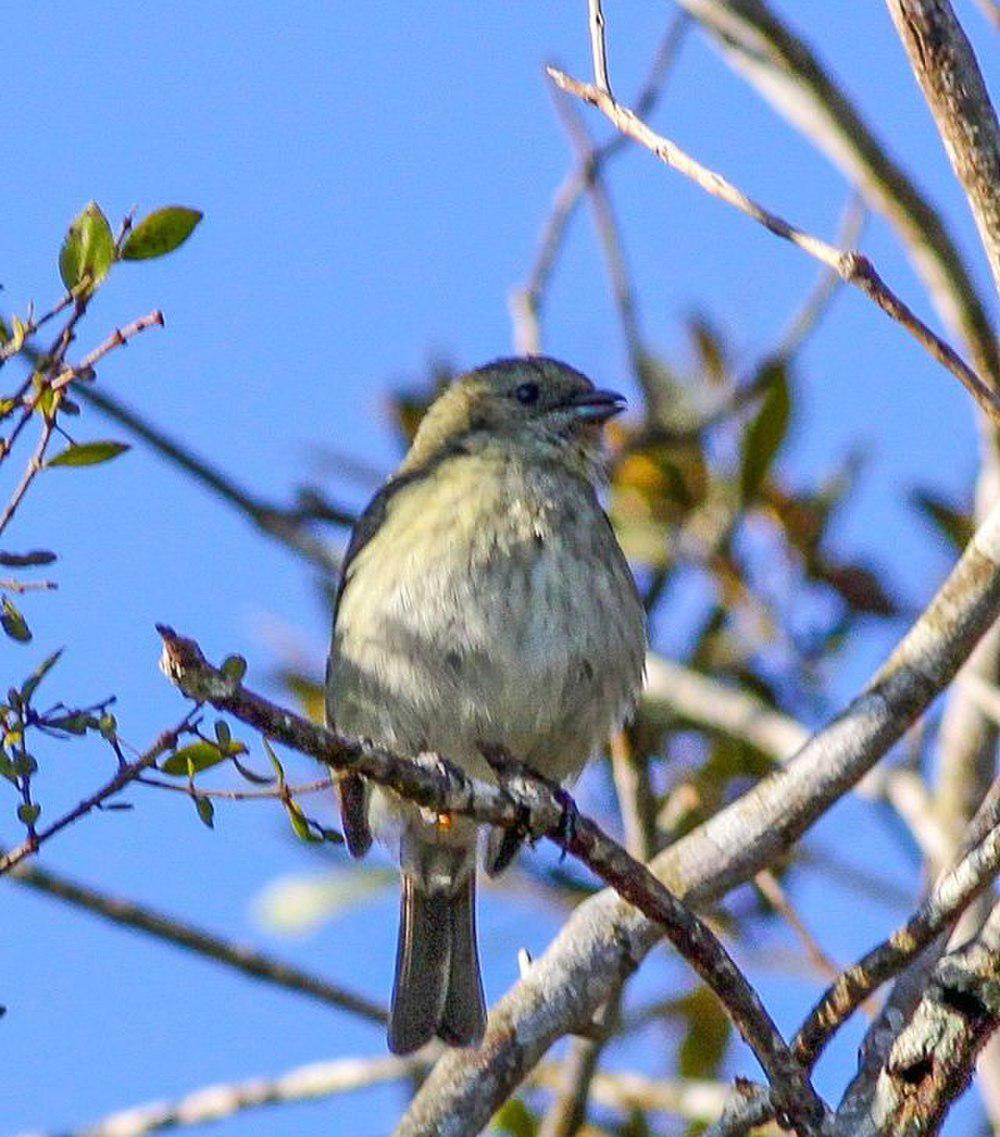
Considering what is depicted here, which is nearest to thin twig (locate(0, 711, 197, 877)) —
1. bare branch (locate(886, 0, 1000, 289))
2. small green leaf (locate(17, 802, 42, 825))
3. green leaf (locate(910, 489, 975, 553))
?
small green leaf (locate(17, 802, 42, 825))

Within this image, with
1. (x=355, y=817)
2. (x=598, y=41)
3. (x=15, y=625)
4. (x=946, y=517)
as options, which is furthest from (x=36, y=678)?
(x=946, y=517)

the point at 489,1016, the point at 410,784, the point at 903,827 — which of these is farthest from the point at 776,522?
the point at 410,784

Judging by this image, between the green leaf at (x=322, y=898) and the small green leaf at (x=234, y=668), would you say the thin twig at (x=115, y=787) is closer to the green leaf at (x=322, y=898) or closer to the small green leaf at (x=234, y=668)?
the small green leaf at (x=234, y=668)

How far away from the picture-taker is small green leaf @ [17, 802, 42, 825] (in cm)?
293

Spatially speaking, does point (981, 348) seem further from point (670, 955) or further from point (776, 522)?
point (670, 955)

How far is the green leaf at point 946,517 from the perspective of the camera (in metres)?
6.47

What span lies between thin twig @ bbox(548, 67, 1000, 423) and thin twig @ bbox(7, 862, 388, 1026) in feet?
9.21

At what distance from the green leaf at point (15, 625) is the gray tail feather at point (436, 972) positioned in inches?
81.6

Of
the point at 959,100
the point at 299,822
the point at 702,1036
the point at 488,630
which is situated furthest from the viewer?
the point at 702,1036

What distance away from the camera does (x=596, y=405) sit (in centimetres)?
616

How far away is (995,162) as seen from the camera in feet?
10.2

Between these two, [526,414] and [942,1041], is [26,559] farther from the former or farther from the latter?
[526,414]

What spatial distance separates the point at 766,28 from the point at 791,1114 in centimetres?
324

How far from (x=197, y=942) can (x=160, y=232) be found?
8.73ft
